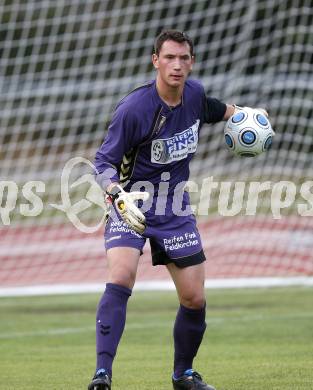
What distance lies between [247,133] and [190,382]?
158 centimetres

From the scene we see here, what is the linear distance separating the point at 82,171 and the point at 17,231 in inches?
69.8

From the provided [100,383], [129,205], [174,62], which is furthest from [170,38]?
[100,383]

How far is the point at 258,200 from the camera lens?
44.9 ft

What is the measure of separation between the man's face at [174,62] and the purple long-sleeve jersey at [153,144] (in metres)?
0.16

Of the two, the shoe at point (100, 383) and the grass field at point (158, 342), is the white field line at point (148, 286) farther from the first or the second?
the shoe at point (100, 383)

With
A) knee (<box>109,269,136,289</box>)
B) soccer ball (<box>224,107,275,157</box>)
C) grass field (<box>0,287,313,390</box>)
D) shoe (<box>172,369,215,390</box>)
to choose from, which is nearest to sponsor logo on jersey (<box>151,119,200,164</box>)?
soccer ball (<box>224,107,275,157</box>)

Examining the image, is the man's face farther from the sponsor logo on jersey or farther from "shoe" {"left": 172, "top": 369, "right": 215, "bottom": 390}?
"shoe" {"left": 172, "top": 369, "right": 215, "bottom": 390}

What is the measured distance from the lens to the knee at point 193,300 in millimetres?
6160

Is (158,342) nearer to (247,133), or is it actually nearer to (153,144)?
(247,133)

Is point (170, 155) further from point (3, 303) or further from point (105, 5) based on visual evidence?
point (105, 5)

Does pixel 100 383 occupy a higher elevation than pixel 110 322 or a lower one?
lower

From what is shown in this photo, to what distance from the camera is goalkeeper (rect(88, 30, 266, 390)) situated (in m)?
5.88

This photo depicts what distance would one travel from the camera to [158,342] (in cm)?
864

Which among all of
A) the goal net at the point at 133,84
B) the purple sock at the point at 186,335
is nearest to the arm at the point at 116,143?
the purple sock at the point at 186,335
